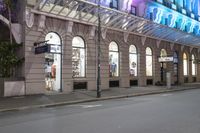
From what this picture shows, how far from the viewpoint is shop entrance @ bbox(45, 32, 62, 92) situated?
956 inches

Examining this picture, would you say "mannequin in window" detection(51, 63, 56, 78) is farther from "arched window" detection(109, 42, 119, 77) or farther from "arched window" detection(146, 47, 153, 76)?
"arched window" detection(146, 47, 153, 76)

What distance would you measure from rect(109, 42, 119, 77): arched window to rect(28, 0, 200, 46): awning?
1.73 m

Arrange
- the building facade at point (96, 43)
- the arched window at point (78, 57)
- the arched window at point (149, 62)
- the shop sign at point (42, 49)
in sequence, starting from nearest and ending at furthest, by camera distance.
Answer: the shop sign at point (42, 49), the building facade at point (96, 43), the arched window at point (78, 57), the arched window at point (149, 62)

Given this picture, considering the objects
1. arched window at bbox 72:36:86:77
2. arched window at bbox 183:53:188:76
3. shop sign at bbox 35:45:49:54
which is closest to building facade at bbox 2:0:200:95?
arched window at bbox 72:36:86:77

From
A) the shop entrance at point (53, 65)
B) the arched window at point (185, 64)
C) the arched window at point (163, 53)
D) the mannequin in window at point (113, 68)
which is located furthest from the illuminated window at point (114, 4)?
the arched window at point (185, 64)

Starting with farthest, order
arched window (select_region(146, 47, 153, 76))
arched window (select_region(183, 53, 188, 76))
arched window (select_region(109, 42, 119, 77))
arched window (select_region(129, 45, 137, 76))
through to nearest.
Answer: arched window (select_region(183, 53, 188, 76))
arched window (select_region(146, 47, 153, 76))
arched window (select_region(129, 45, 137, 76))
arched window (select_region(109, 42, 119, 77))

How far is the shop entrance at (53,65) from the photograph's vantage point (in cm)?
2429

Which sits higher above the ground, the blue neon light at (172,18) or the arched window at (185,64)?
the blue neon light at (172,18)

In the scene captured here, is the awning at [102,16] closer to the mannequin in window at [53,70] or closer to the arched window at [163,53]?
the arched window at [163,53]

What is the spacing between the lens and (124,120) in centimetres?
1097

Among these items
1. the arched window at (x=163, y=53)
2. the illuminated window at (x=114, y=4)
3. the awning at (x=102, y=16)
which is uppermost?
the illuminated window at (x=114, y=4)

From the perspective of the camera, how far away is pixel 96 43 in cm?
2817

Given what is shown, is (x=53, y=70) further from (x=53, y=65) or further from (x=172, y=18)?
(x=172, y=18)

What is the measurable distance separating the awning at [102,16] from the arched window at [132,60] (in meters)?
1.74
